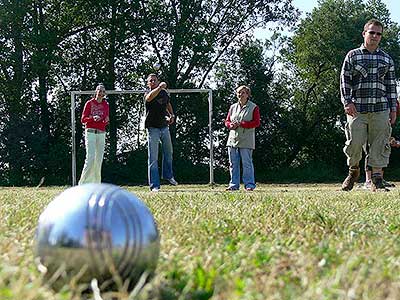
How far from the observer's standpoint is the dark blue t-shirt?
1108cm

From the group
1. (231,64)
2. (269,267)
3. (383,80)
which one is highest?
(231,64)

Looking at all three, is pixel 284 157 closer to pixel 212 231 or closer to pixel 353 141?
pixel 353 141

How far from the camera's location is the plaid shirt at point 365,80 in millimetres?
9328

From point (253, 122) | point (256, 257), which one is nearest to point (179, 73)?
point (253, 122)

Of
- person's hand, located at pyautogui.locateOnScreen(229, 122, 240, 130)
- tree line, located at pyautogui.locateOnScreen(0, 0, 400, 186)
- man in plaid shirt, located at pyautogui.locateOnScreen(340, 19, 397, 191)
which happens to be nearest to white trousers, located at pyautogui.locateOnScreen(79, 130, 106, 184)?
person's hand, located at pyautogui.locateOnScreen(229, 122, 240, 130)

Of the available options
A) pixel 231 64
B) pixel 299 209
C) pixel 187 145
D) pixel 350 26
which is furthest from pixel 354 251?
pixel 350 26

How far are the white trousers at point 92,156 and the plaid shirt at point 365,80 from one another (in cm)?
433

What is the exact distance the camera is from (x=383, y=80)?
9469 mm

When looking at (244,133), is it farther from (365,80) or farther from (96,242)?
(96,242)

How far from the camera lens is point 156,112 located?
1112 centimetres

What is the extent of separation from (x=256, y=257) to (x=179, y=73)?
1003 inches

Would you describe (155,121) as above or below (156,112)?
below

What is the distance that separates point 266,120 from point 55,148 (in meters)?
7.77

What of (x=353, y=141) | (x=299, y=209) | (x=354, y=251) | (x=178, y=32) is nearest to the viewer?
(x=354, y=251)
